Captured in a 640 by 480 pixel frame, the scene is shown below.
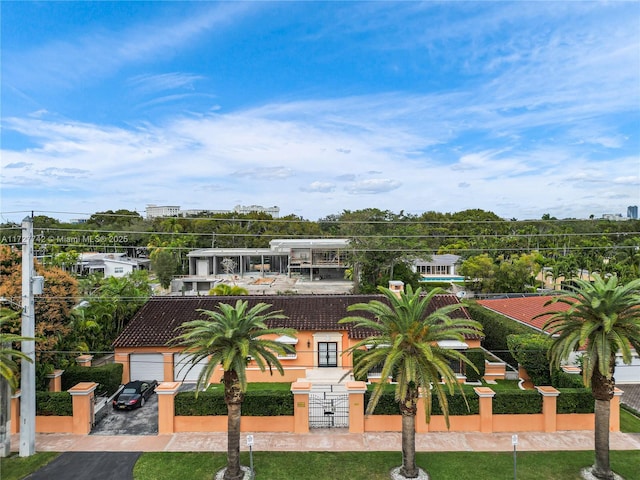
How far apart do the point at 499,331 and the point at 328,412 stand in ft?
50.6

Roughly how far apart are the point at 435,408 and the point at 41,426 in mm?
18082

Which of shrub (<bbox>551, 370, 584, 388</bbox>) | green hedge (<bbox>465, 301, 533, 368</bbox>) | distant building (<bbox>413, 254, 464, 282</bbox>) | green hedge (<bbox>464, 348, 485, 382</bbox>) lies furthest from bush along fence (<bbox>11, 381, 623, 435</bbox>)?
distant building (<bbox>413, 254, 464, 282</bbox>)

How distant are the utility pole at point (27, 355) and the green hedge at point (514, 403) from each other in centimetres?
2007

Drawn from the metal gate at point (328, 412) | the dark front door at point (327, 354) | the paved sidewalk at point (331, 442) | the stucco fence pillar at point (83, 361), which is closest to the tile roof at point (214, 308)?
the dark front door at point (327, 354)

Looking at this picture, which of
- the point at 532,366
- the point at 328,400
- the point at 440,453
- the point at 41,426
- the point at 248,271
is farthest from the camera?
the point at 248,271

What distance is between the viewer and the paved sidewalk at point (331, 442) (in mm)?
17312

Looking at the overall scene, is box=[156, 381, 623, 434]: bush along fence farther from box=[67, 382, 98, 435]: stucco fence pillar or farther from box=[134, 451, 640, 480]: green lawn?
box=[67, 382, 98, 435]: stucco fence pillar

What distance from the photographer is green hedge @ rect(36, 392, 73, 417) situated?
18703 millimetres

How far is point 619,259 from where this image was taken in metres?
61.9

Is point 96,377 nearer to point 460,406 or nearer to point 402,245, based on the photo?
point 460,406

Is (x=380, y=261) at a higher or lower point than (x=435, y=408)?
higher

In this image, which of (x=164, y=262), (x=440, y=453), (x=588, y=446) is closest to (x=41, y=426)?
(x=440, y=453)

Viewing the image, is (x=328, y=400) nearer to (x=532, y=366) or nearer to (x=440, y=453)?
(x=440, y=453)

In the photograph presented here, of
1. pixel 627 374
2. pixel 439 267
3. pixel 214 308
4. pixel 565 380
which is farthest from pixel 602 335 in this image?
pixel 439 267
